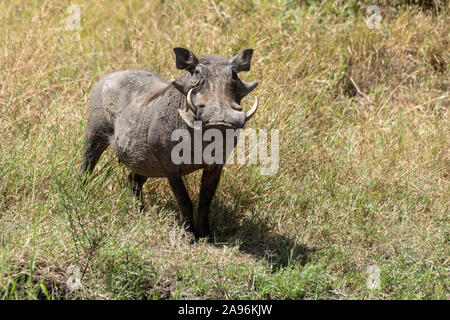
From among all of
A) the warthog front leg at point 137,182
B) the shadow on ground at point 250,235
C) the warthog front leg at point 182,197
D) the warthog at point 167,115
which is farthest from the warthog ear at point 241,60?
the warthog front leg at point 137,182

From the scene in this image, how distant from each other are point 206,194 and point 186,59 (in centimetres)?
94

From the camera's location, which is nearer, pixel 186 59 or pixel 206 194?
pixel 186 59

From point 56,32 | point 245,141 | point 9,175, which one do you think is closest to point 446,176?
point 245,141

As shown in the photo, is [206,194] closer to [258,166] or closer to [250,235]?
[250,235]

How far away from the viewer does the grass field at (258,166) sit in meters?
3.79

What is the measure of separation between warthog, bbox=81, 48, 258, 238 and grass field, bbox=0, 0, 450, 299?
0.25 m

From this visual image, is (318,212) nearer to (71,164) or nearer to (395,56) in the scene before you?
(71,164)

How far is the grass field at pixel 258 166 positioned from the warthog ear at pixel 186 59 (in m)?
1.11

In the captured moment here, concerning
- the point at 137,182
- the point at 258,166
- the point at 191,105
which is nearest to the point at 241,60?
the point at 191,105

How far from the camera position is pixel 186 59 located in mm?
3910

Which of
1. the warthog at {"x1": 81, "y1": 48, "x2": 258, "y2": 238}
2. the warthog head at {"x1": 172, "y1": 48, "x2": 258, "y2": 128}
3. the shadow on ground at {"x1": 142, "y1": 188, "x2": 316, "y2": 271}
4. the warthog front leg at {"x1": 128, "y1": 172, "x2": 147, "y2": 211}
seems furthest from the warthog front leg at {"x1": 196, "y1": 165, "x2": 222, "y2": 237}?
the warthog front leg at {"x1": 128, "y1": 172, "x2": 147, "y2": 211}

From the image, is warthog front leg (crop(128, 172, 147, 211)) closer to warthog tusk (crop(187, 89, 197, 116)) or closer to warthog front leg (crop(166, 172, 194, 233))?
warthog front leg (crop(166, 172, 194, 233))

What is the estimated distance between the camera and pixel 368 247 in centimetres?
456

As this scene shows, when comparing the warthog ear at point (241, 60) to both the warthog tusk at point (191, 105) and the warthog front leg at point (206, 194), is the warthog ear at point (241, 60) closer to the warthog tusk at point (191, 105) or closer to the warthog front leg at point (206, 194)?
the warthog tusk at point (191, 105)
